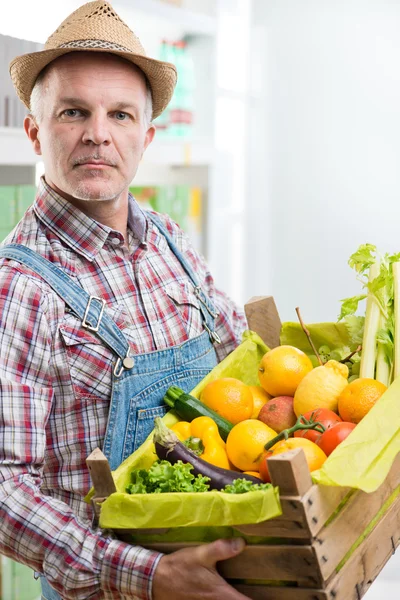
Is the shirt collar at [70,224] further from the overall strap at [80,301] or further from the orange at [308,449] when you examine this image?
the orange at [308,449]

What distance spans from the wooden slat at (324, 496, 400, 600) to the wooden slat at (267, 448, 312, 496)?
188 mm

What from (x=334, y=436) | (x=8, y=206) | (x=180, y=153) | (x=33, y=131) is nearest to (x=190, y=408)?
(x=334, y=436)

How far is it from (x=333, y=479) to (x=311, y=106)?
3676mm

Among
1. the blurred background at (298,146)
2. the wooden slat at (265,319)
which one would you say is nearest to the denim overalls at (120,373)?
the wooden slat at (265,319)

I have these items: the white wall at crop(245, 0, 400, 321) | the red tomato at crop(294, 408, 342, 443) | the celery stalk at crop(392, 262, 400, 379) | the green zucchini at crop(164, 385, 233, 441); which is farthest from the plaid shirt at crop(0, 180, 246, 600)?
the white wall at crop(245, 0, 400, 321)

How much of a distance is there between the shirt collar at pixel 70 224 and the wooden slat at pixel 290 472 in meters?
0.69

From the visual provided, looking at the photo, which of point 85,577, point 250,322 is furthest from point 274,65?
point 85,577

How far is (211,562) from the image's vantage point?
1146mm

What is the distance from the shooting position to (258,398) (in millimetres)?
1541

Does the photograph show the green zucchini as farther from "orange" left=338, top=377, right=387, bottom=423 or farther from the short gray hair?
the short gray hair

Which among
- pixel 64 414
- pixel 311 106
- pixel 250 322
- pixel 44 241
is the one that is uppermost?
pixel 311 106

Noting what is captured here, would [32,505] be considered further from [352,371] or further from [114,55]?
[114,55]

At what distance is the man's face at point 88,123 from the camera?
154 centimetres

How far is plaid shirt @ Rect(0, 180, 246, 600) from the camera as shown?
1.27 meters
